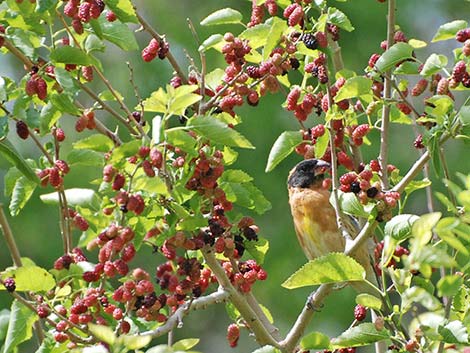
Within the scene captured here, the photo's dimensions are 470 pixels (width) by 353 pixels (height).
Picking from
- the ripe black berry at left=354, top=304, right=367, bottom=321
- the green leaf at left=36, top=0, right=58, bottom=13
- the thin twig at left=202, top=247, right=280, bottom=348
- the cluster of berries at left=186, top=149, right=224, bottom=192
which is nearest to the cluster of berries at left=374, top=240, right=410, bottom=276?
the ripe black berry at left=354, top=304, right=367, bottom=321

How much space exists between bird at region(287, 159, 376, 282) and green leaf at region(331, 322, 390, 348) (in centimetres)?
246

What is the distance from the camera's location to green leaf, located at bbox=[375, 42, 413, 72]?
2984 mm

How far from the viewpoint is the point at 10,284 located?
2.90 m

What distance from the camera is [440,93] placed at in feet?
9.91

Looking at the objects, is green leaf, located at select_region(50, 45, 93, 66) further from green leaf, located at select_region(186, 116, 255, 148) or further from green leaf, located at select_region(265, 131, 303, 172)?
green leaf, located at select_region(265, 131, 303, 172)

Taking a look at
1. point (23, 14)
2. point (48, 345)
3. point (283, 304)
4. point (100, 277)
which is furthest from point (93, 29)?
point (283, 304)

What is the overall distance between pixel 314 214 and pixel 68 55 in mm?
2650

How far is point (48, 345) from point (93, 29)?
911 mm

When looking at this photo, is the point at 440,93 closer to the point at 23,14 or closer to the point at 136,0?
the point at 23,14

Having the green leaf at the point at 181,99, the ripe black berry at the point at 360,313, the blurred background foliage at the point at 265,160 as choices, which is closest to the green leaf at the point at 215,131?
the green leaf at the point at 181,99

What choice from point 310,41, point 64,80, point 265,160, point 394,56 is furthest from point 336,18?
point 265,160

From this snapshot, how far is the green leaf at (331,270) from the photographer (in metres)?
2.71

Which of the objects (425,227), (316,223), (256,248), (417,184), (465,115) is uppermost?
(465,115)

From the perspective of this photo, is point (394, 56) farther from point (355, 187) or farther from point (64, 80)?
point (64, 80)
